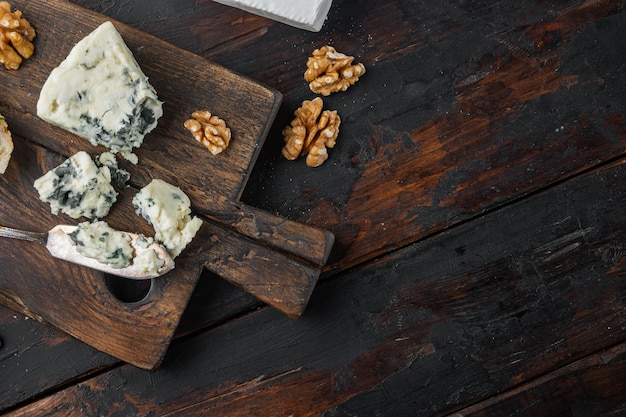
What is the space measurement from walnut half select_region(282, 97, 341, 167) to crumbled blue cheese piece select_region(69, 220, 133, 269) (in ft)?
1.45

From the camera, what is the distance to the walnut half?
1.45m

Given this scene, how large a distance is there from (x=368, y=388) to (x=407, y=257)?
0.35m

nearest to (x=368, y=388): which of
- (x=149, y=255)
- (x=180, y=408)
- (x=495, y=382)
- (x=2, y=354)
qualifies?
(x=495, y=382)

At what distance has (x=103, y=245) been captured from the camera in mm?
1348

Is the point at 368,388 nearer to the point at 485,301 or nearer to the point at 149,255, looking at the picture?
the point at 485,301

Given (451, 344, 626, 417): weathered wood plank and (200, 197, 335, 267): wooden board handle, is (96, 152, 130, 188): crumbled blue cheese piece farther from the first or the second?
(451, 344, 626, 417): weathered wood plank

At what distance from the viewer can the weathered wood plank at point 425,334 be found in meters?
1.50

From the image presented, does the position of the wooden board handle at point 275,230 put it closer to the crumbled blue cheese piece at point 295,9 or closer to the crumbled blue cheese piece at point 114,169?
the crumbled blue cheese piece at point 114,169

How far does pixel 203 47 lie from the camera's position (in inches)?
59.1

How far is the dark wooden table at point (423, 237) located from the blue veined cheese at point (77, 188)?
324 mm

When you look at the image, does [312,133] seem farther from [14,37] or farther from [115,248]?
[14,37]

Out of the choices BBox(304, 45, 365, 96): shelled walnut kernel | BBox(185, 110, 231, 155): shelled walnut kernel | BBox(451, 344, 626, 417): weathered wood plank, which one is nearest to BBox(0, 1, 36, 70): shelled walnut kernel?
BBox(185, 110, 231, 155): shelled walnut kernel

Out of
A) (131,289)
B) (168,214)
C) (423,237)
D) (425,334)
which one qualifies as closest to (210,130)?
(168,214)

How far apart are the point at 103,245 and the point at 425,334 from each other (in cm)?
82
